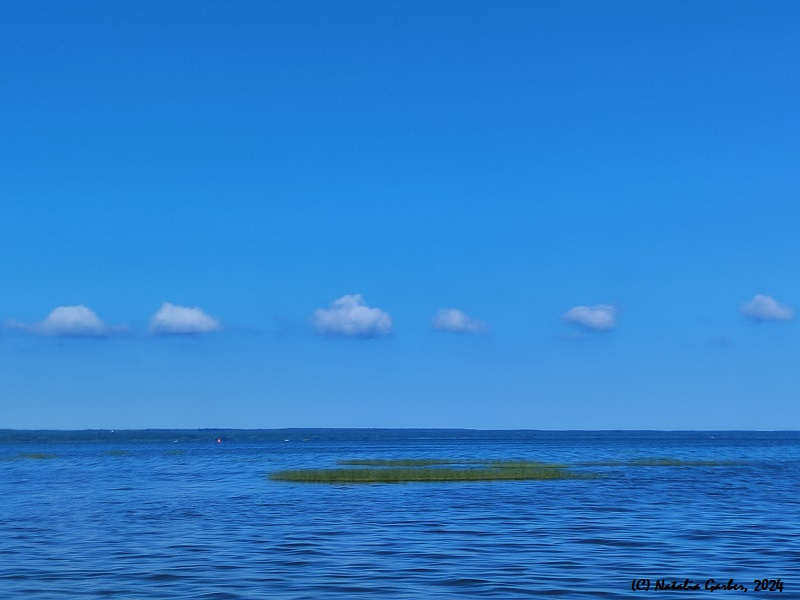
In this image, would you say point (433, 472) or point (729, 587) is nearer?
point (729, 587)

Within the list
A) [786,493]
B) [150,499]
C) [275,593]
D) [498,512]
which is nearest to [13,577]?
[275,593]

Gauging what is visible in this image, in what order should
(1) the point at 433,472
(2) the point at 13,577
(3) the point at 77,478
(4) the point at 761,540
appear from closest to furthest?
(2) the point at 13,577
(4) the point at 761,540
(1) the point at 433,472
(3) the point at 77,478

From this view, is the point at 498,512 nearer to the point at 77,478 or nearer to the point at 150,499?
the point at 150,499

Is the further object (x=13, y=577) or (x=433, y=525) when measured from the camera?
(x=433, y=525)

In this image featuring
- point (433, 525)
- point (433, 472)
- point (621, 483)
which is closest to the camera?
point (433, 525)

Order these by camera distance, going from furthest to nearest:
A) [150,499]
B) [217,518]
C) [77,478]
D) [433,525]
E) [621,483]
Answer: [77,478] → [621,483] → [150,499] → [217,518] → [433,525]

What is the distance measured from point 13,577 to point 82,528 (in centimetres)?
1126

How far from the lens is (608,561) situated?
27.0 m

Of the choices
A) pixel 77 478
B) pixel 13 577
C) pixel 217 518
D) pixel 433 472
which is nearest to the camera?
pixel 13 577

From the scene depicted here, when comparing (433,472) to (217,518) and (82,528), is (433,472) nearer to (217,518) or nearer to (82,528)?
(217,518)

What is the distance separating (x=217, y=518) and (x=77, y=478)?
33495mm

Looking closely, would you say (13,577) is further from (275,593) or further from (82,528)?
(82,528)

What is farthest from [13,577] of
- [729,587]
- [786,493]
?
[786,493]

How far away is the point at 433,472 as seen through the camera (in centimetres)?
6419
